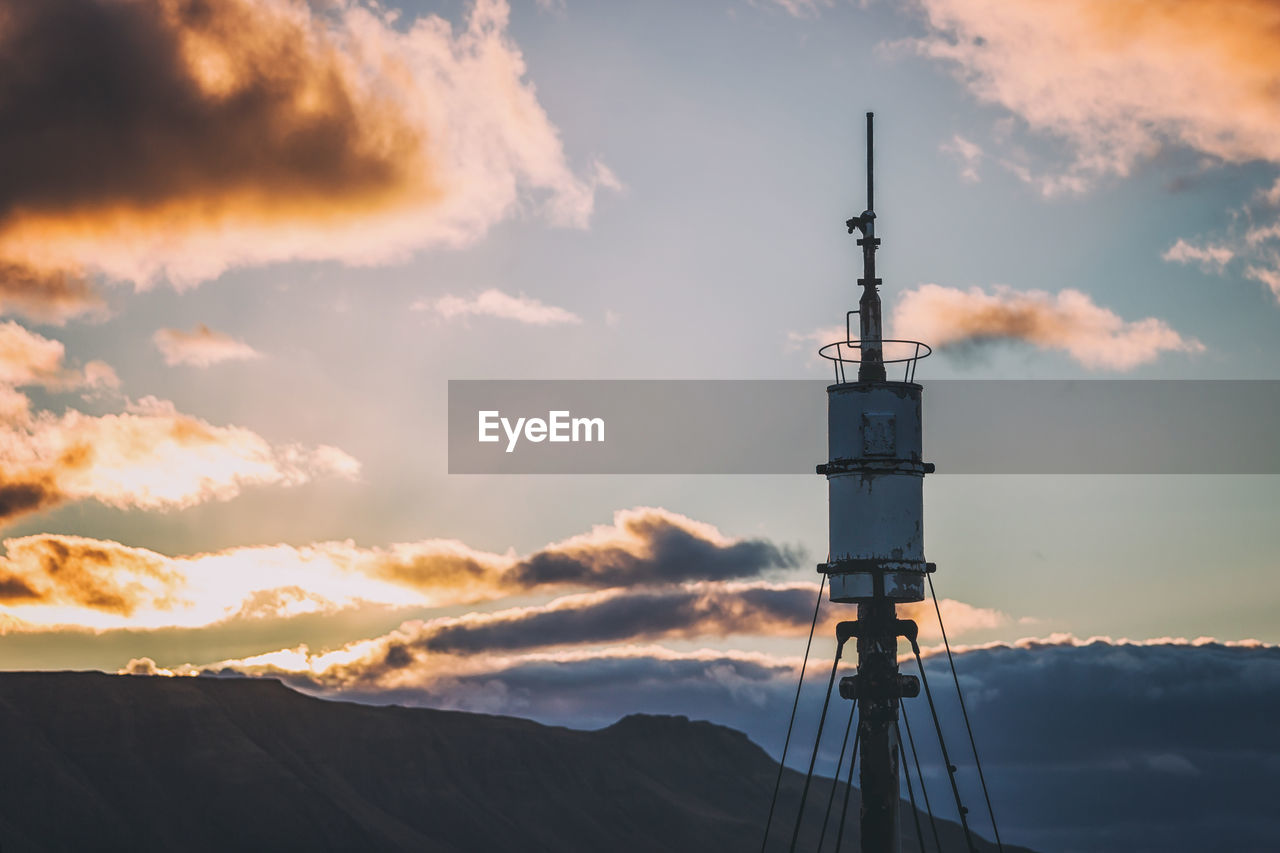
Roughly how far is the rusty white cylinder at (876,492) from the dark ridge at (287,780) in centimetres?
11624

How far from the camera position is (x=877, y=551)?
26797 mm

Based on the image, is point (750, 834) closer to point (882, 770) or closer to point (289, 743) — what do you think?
point (289, 743)

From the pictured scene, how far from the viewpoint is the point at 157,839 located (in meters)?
137

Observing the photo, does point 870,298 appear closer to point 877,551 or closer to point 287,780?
point 877,551

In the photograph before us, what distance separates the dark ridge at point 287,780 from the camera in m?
139

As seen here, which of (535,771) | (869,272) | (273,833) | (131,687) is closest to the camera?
(869,272)

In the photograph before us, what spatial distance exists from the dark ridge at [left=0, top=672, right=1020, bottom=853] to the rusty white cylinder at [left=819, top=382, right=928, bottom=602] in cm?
11624

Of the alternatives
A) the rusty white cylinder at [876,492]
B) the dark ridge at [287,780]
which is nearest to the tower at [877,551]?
the rusty white cylinder at [876,492]

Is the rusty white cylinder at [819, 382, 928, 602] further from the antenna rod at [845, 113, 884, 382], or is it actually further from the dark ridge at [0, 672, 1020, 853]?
the dark ridge at [0, 672, 1020, 853]

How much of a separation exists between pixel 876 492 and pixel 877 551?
1.09 metres

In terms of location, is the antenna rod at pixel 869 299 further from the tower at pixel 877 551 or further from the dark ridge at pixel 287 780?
the dark ridge at pixel 287 780

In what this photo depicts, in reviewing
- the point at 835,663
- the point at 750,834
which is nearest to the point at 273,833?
the point at 750,834

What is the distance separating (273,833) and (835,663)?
129805mm

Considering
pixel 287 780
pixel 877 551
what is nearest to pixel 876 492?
pixel 877 551
